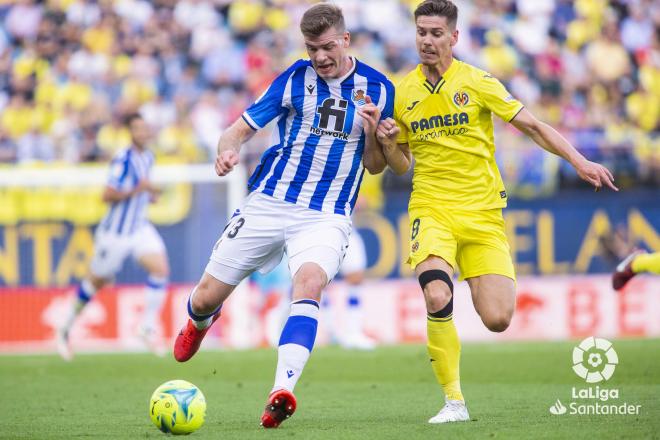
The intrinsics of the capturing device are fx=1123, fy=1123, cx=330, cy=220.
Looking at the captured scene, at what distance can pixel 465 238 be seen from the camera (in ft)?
25.8

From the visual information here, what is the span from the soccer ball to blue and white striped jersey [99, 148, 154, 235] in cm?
785

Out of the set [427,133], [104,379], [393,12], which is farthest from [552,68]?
[427,133]

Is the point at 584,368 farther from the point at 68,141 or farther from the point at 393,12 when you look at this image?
the point at 393,12

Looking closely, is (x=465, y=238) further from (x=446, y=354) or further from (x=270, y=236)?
(x=270, y=236)

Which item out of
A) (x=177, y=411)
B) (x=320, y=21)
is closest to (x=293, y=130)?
(x=320, y=21)

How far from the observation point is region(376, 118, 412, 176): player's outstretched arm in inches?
295

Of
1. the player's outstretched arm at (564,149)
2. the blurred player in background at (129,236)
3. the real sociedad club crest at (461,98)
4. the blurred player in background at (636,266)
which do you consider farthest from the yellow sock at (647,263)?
the blurred player in background at (129,236)

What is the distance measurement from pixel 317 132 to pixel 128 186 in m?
7.28

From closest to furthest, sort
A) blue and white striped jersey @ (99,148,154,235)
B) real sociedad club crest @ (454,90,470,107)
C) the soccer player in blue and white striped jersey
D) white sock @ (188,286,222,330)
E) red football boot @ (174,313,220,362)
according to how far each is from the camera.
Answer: the soccer player in blue and white striped jersey
real sociedad club crest @ (454,90,470,107)
white sock @ (188,286,222,330)
red football boot @ (174,313,220,362)
blue and white striped jersey @ (99,148,154,235)

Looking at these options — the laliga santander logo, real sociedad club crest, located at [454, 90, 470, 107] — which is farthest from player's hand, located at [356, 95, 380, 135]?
the laliga santander logo

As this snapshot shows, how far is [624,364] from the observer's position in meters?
11.1

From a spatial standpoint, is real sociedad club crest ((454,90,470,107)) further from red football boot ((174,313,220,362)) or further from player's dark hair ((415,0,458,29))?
red football boot ((174,313,220,362))

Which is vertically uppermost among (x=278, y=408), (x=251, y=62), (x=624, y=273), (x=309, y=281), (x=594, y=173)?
(x=251, y=62)

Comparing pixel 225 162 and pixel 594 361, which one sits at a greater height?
pixel 225 162
